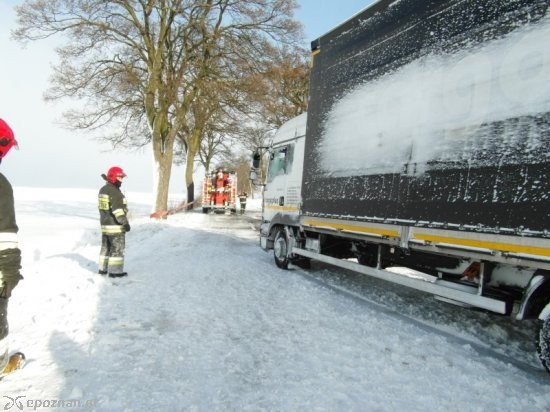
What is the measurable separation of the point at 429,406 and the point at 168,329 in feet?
8.56

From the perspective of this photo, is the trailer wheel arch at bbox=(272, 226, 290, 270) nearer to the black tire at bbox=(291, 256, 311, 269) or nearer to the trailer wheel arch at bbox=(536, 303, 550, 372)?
the black tire at bbox=(291, 256, 311, 269)

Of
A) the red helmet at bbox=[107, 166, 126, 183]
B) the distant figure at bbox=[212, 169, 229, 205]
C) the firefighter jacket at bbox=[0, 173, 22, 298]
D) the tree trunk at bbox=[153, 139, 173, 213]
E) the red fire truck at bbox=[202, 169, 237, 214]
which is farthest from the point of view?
the distant figure at bbox=[212, 169, 229, 205]

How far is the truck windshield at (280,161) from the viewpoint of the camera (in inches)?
316

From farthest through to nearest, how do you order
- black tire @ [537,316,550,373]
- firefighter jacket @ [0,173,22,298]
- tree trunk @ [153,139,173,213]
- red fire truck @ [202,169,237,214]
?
1. red fire truck @ [202,169,237,214]
2. tree trunk @ [153,139,173,213]
3. black tire @ [537,316,550,373]
4. firefighter jacket @ [0,173,22,298]

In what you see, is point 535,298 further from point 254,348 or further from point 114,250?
point 114,250

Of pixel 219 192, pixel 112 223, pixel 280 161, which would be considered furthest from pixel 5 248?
pixel 219 192

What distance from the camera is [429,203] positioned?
13.5 feet

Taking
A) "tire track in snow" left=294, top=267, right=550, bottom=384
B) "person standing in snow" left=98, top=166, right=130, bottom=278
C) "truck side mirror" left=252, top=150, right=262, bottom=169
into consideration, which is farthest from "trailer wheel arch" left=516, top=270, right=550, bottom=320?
"truck side mirror" left=252, top=150, right=262, bottom=169

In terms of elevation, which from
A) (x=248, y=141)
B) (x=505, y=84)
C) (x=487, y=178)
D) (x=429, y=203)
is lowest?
(x=429, y=203)

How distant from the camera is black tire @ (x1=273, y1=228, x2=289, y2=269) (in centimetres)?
800

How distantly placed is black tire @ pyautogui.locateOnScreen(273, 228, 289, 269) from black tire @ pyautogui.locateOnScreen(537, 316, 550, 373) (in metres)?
4.95

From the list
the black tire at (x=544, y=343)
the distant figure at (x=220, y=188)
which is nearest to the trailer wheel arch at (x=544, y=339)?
the black tire at (x=544, y=343)

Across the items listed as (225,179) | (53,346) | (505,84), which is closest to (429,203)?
(505,84)

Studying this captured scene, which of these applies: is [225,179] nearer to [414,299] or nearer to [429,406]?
[414,299]
